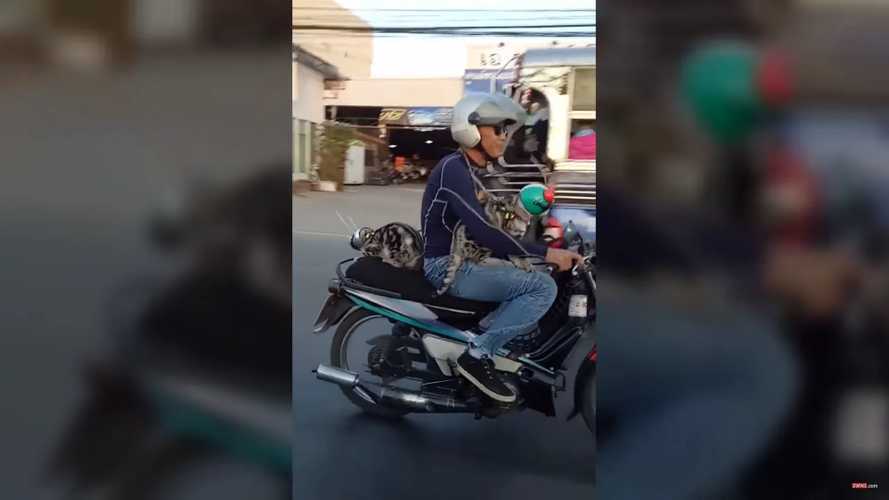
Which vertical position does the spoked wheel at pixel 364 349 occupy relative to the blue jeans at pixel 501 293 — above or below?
below

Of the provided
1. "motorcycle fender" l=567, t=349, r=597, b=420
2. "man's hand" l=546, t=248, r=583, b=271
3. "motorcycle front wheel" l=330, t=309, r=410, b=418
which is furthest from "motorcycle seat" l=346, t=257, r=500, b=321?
"motorcycle fender" l=567, t=349, r=597, b=420

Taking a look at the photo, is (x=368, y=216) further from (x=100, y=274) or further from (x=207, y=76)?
(x=100, y=274)

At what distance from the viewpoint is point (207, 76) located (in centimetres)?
296

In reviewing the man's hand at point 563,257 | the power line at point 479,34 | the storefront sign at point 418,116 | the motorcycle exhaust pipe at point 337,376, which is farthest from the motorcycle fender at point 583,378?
the power line at point 479,34

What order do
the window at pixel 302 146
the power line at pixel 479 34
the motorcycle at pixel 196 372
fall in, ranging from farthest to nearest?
the motorcycle at pixel 196 372
the window at pixel 302 146
the power line at pixel 479 34

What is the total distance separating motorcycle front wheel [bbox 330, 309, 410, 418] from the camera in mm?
2910

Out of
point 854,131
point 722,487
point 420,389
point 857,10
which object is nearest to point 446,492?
point 420,389

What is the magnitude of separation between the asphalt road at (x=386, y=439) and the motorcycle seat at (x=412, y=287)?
0.33 feet

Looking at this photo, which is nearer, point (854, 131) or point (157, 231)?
point (854, 131)

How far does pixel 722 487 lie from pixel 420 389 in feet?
4.15

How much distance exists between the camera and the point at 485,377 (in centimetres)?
288

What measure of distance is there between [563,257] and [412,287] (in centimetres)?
60

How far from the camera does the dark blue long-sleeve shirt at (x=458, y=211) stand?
2822mm

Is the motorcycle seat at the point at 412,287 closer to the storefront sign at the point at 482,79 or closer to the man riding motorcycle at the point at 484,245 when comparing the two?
the man riding motorcycle at the point at 484,245
